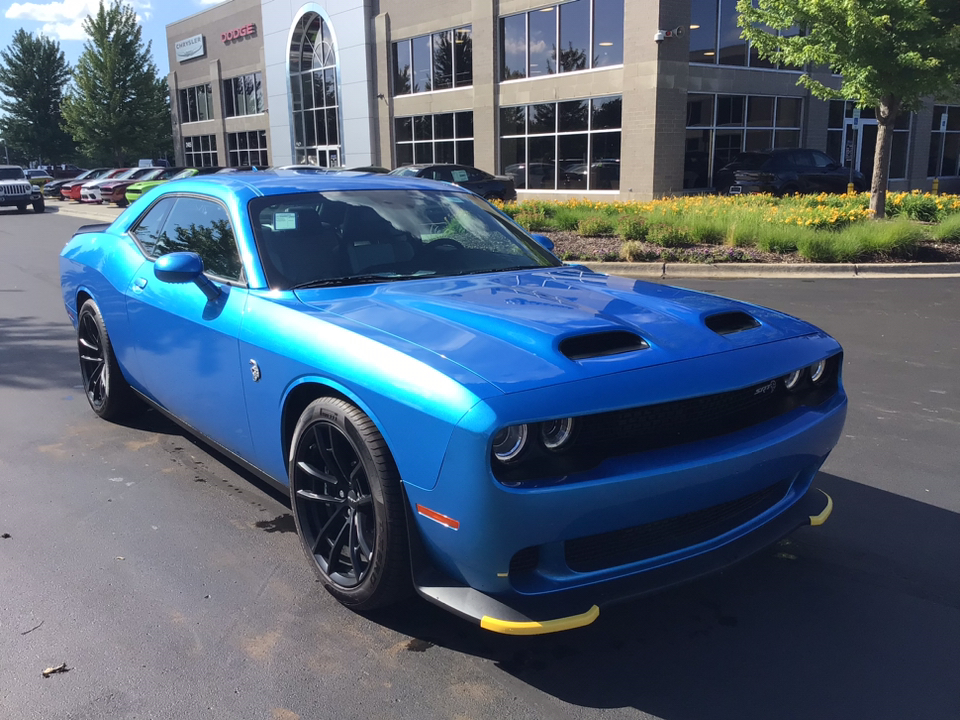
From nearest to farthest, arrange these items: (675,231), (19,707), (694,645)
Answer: (19,707)
(694,645)
(675,231)

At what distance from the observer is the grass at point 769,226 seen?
39.6ft

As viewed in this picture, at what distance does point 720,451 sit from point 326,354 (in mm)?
1373

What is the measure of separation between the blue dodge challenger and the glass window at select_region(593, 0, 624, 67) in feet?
73.6

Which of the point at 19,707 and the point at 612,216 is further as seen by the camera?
the point at 612,216

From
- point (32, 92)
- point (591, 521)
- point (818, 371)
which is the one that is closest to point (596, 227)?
point (818, 371)

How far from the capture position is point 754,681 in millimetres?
2625

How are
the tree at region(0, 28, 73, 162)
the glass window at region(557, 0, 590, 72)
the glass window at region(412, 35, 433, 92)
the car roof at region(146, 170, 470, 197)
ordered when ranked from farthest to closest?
1. the tree at region(0, 28, 73, 162)
2. the glass window at region(412, 35, 433, 92)
3. the glass window at region(557, 0, 590, 72)
4. the car roof at region(146, 170, 470, 197)

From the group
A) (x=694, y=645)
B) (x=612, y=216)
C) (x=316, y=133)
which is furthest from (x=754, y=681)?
(x=316, y=133)

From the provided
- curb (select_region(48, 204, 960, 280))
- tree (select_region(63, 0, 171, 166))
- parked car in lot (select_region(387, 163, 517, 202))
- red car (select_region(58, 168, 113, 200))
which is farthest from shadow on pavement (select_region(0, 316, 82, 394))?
tree (select_region(63, 0, 171, 166))

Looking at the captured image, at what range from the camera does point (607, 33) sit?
2466 cm

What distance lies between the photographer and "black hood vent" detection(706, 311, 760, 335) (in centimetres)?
306

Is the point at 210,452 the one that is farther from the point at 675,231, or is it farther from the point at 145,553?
the point at 675,231

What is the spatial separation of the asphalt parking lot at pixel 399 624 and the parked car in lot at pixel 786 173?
1794cm

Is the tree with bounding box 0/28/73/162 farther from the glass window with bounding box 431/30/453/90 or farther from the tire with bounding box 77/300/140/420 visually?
the tire with bounding box 77/300/140/420
